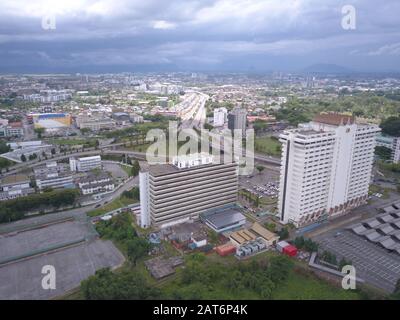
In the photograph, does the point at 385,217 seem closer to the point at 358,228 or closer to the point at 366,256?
the point at 358,228

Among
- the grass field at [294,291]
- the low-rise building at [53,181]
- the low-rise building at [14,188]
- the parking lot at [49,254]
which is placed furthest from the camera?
the low-rise building at [53,181]

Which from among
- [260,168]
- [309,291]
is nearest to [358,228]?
[309,291]

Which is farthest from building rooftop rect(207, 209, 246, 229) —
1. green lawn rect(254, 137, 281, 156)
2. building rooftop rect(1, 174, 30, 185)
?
green lawn rect(254, 137, 281, 156)

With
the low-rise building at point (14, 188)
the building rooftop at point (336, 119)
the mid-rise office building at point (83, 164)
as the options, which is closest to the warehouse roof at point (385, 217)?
the building rooftop at point (336, 119)

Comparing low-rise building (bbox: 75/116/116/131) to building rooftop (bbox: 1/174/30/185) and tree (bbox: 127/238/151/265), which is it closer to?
building rooftop (bbox: 1/174/30/185)

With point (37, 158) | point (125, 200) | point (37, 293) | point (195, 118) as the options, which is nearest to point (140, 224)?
point (125, 200)

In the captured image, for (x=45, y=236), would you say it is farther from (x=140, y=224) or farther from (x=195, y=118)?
(x=195, y=118)

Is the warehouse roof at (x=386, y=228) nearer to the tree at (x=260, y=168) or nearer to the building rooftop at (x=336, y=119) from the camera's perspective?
the building rooftop at (x=336, y=119)
